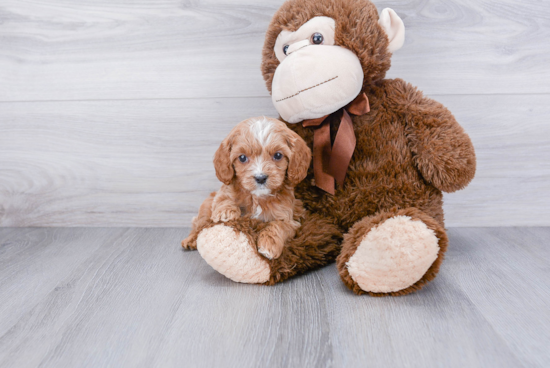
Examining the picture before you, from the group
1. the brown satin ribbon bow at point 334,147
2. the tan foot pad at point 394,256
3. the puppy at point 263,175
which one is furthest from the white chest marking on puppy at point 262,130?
the tan foot pad at point 394,256

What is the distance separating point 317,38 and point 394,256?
51 centimetres

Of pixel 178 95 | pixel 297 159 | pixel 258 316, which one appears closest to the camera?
pixel 258 316

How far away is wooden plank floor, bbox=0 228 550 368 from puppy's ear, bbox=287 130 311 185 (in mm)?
247

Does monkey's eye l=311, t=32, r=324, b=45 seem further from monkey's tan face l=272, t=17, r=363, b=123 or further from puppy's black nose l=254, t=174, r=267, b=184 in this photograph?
puppy's black nose l=254, t=174, r=267, b=184

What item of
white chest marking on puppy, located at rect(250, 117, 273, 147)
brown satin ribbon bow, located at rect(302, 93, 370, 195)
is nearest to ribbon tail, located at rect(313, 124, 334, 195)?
brown satin ribbon bow, located at rect(302, 93, 370, 195)

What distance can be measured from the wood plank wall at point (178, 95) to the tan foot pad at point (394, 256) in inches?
22.1

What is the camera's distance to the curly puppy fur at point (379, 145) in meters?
0.95

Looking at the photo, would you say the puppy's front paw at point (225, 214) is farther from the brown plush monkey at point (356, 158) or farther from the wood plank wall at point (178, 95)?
the wood plank wall at point (178, 95)

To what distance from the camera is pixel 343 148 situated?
3.26ft

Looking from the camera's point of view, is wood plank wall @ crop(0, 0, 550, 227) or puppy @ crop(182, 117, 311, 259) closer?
puppy @ crop(182, 117, 311, 259)

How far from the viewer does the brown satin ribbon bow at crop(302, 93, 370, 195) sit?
996mm

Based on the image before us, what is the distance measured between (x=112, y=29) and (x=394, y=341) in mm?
1173

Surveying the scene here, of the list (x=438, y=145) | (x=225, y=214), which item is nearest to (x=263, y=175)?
(x=225, y=214)

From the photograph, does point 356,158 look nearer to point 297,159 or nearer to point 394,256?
point 297,159
